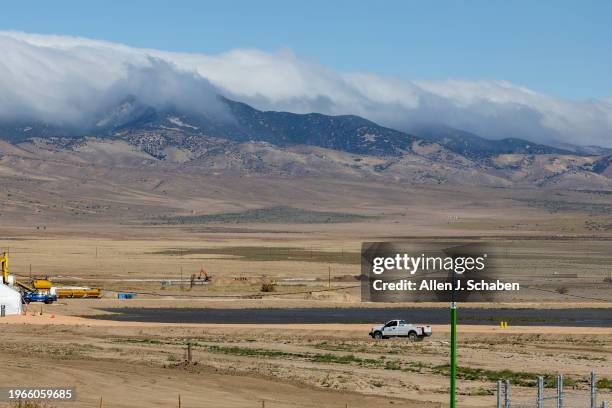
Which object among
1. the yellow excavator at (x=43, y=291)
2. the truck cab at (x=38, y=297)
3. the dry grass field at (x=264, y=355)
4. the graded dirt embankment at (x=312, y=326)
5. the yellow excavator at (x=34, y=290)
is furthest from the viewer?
the truck cab at (x=38, y=297)

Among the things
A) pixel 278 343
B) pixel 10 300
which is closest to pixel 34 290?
pixel 10 300

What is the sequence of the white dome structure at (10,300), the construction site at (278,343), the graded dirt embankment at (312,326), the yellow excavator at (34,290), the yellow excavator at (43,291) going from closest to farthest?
the construction site at (278,343) → the graded dirt embankment at (312,326) → the white dome structure at (10,300) → the yellow excavator at (34,290) → the yellow excavator at (43,291)

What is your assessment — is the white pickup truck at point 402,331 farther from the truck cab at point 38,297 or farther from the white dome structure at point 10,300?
the truck cab at point 38,297

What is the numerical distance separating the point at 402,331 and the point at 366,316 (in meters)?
16.0

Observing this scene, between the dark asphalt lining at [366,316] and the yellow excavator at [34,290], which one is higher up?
the yellow excavator at [34,290]

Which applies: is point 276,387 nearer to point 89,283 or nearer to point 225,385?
point 225,385

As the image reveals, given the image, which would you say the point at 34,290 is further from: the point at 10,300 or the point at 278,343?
the point at 278,343

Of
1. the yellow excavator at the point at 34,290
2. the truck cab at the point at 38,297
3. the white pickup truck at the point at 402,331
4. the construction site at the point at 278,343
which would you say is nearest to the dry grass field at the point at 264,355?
the construction site at the point at 278,343

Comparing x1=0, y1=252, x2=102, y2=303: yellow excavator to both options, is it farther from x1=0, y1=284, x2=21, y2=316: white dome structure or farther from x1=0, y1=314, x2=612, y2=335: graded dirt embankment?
x1=0, y1=314, x2=612, y2=335: graded dirt embankment

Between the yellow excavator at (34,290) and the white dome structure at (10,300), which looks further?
the yellow excavator at (34,290)

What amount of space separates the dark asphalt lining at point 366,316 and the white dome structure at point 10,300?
20.1 ft

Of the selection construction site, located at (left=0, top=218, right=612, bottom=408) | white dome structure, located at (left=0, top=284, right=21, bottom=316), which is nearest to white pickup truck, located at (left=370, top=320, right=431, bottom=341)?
construction site, located at (left=0, top=218, right=612, bottom=408)

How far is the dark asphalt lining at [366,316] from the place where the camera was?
72.8m

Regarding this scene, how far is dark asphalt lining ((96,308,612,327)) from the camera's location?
72.8m
